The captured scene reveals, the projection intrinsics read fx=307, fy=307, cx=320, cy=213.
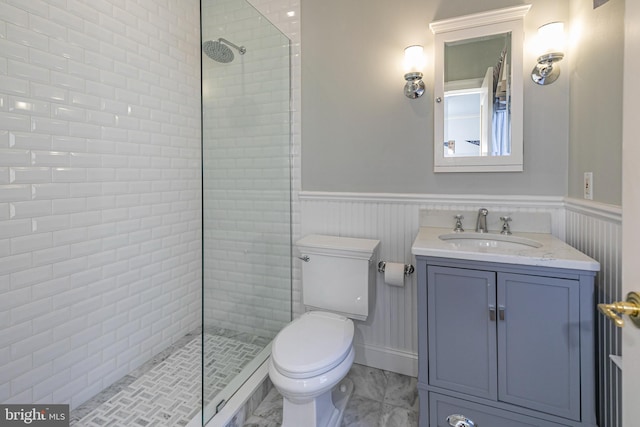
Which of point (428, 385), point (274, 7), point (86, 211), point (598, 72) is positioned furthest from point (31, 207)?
point (598, 72)

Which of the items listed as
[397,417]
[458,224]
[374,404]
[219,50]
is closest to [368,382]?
[374,404]

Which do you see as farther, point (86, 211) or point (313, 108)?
point (313, 108)

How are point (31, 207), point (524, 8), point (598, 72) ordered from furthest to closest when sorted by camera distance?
1. point (524, 8)
2. point (31, 207)
3. point (598, 72)

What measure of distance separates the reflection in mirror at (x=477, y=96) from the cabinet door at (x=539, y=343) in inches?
30.5

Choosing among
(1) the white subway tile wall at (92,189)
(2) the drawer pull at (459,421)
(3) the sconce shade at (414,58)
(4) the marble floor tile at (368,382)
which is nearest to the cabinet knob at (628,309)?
(2) the drawer pull at (459,421)

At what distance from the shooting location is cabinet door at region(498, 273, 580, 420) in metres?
1.16

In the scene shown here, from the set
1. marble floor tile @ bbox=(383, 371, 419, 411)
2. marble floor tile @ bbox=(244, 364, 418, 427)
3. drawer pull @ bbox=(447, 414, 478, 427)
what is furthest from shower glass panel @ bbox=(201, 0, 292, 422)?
drawer pull @ bbox=(447, 414, 478, 427)

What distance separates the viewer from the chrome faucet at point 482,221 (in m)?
1.66

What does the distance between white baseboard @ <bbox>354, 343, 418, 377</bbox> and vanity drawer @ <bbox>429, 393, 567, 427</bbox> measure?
1.68 ft

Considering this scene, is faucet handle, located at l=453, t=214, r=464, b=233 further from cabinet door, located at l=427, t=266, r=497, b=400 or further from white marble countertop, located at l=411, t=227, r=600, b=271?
cabinet door, located at l=427, t=266, r=497, b=400

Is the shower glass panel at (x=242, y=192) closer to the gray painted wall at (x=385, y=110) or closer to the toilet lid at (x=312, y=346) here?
the gray painted wall at (x=385, y=110)

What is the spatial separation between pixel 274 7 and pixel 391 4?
81 cm

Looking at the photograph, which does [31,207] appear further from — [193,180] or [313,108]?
[313,108]

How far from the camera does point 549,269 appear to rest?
1175 mm
